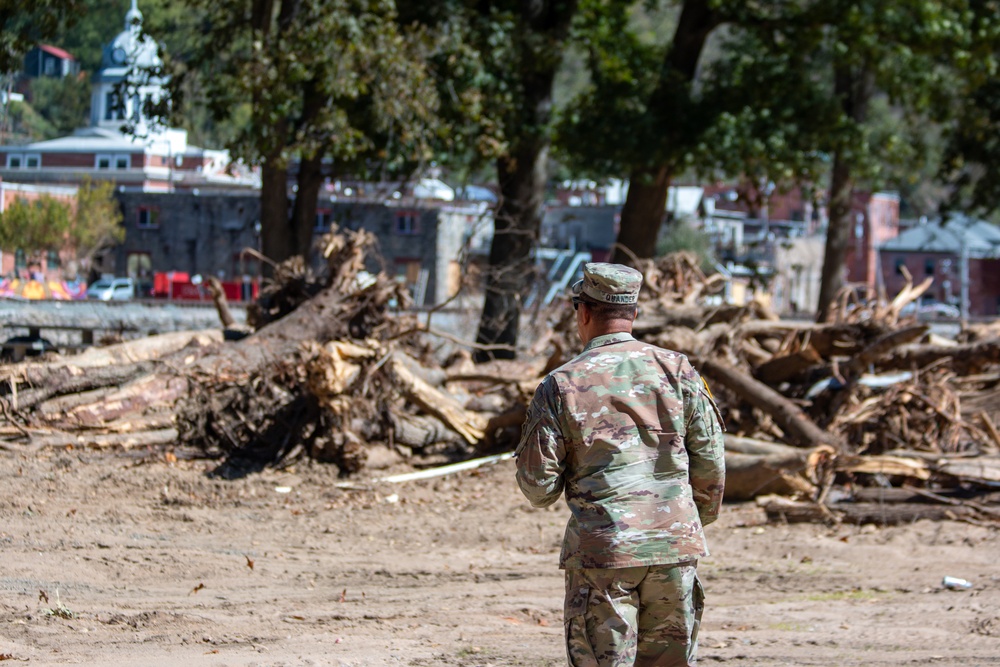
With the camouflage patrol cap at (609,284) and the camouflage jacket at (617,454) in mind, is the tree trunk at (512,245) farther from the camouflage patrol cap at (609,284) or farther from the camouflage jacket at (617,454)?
the camouflage jacket at (617,454)

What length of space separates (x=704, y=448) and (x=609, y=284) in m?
0.65

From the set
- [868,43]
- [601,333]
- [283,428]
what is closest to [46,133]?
[283,428]

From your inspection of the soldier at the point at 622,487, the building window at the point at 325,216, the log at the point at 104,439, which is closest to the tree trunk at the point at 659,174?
the building window at the point at 325,216

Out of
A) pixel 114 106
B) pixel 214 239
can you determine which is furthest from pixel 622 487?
pixel 214 239

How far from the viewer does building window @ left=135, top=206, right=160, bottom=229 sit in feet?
155

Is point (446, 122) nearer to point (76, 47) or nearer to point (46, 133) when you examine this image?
point (76, 47)

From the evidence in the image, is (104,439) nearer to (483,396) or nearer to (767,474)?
(483,396)

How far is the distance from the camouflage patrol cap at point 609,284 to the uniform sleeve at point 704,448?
1.20 ft

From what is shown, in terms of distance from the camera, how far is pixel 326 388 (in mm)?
9484

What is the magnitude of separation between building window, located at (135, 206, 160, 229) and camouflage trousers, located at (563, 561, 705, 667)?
4658cm

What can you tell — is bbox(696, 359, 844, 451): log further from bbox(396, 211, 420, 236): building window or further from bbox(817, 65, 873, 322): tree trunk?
bbox(396, 211, 420, 236): building window

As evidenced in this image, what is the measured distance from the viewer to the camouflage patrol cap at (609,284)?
3.60 metres

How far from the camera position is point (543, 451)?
3498 mm

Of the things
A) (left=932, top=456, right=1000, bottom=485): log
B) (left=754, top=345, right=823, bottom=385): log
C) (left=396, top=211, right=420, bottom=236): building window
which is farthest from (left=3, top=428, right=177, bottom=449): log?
(left=396, top=211, right=420, bottom=236): building window
